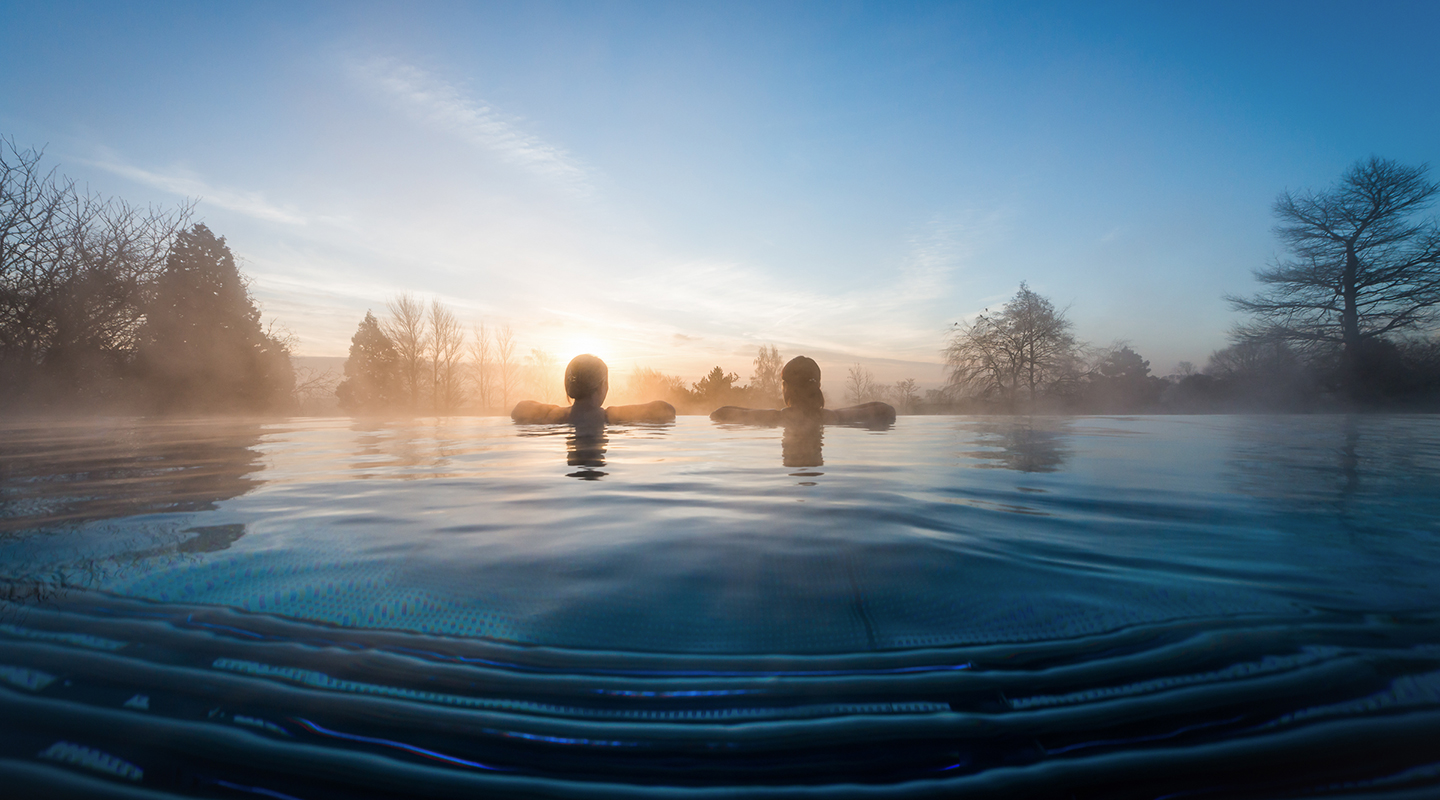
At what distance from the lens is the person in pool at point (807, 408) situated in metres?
9.89

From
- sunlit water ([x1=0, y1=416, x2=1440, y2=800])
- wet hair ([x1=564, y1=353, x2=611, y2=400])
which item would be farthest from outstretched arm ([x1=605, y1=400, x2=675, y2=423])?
sunlit water ([x1=0, y1=416, x2=1440, y2=800])

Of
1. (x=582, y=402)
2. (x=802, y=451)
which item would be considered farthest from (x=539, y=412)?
(x=802, y=451)

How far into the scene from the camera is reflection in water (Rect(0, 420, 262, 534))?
8.13 feet

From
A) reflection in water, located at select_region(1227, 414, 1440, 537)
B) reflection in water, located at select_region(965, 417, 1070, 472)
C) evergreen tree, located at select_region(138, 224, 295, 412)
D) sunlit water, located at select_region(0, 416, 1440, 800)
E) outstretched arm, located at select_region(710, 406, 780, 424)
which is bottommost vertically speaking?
sunlit water, located at select_region(0, 416, 1440, 800)

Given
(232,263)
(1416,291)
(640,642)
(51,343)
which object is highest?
(232,263)

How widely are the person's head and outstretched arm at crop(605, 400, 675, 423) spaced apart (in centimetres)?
294

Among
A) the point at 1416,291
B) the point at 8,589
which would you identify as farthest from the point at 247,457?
the point at 1416,291

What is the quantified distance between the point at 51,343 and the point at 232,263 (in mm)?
6300

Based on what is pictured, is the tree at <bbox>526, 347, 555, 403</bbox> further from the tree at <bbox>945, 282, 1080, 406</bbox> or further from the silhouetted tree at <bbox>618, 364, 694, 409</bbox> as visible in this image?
the tree at <bbox>945, 282, 1080, 406</bbox>

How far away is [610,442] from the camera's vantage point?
6.42 m

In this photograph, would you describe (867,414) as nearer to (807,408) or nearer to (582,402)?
(807,408)

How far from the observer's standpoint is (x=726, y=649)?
1.19 meters

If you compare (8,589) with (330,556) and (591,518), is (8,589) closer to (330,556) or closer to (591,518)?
(330,556)

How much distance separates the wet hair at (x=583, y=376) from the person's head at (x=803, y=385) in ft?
10.9
